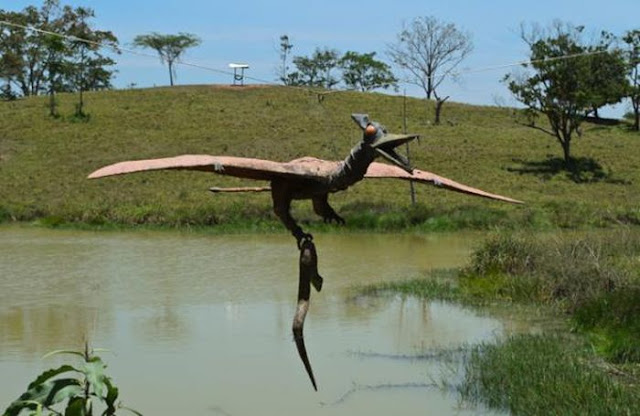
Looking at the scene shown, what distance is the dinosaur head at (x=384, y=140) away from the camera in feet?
10.8

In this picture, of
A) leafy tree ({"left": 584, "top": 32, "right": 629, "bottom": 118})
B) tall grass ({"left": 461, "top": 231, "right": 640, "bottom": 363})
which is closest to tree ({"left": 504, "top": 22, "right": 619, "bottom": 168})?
leafy tree ({"left": 584, "top": 32, "right": 629, "bottom": 118})

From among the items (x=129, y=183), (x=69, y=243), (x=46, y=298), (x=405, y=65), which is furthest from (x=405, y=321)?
(x=405, y=65)

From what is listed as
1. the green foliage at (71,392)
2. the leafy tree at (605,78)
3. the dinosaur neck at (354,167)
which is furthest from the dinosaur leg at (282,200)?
the leafy tree at (605,78)

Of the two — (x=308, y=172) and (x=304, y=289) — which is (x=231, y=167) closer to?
(x=308, y=172)

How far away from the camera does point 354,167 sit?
3.53 m

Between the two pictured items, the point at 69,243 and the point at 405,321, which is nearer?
the point at 405,321

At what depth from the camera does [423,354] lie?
10.2 m

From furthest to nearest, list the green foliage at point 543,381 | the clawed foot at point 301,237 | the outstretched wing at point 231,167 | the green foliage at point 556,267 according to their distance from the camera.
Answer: the green foliage at point 556,267 → the green foliage at point 543,381 → the clawed foot at point 301,237 → the outstretched wing at point 231,167

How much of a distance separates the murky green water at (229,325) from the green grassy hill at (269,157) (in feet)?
13.8

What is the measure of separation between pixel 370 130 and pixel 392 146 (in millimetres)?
115

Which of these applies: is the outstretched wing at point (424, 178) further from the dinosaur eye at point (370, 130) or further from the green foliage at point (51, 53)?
the green foliage at point (51, 53)

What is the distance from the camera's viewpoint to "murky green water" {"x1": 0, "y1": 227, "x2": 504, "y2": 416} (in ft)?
28.3

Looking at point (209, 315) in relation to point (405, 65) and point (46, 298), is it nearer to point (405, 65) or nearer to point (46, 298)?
point (46, 298)

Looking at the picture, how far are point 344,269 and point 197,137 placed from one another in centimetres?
2123
